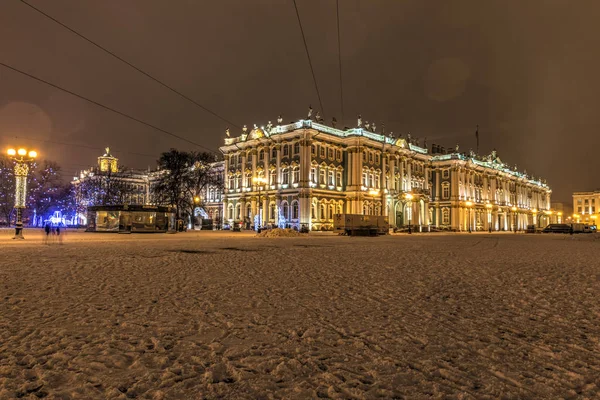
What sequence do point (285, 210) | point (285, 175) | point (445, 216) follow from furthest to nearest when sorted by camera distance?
point (445, 216)
point (285, 175)
point (285, 210)

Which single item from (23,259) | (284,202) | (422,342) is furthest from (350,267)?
(284,202)

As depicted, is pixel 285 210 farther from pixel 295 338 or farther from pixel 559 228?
pixel 295 338

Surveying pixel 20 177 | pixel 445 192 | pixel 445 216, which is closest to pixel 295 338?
pixel 20 177

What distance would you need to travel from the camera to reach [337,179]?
57281 mm

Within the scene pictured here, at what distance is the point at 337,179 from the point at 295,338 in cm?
5293

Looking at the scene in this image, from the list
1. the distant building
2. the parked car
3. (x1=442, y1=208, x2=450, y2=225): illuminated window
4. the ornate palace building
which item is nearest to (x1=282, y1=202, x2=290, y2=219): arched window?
the ornate palace building

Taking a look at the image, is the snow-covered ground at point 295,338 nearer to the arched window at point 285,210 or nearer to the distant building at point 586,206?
the arched window at point 285,210

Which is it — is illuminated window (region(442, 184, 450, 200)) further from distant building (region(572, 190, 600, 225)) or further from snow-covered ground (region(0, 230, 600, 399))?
distant building (region(572, 190, 600, 225))

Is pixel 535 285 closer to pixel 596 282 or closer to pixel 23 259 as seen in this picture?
pixel 596 282

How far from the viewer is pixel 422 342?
468 centimetres

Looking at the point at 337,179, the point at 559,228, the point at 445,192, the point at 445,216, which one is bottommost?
the point at 559,228

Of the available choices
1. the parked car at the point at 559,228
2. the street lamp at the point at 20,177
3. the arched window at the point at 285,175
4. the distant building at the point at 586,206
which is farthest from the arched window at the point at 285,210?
the distant building at the point at 586,206

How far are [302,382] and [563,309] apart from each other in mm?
5110

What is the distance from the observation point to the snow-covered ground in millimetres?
3480
